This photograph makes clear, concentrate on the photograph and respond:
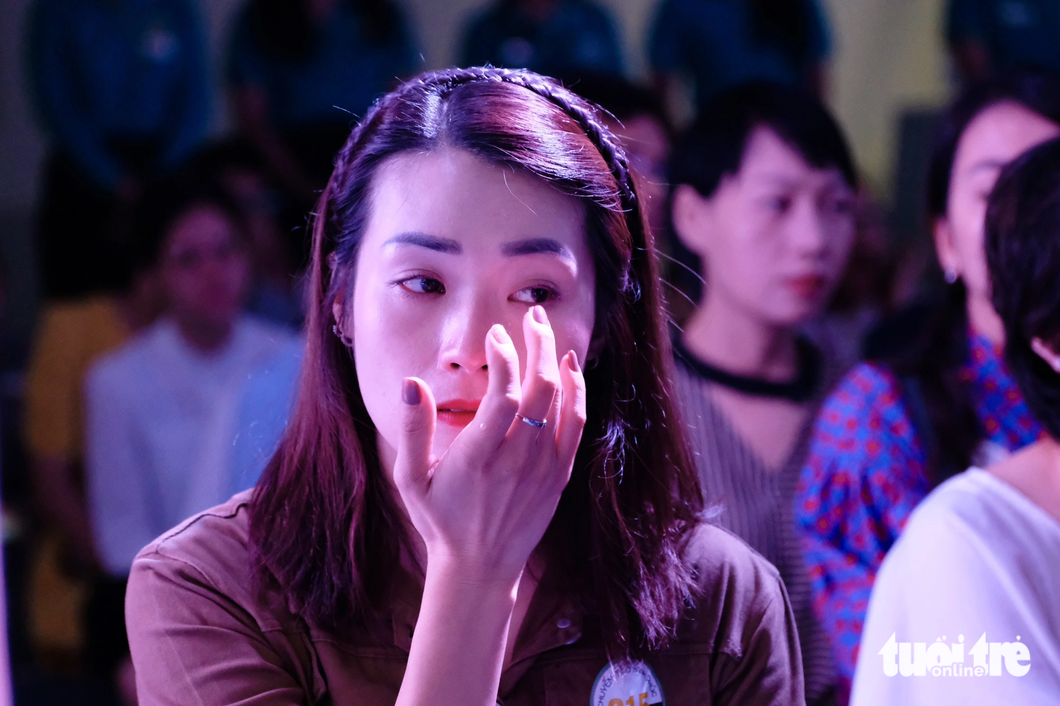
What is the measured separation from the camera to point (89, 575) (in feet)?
9.12

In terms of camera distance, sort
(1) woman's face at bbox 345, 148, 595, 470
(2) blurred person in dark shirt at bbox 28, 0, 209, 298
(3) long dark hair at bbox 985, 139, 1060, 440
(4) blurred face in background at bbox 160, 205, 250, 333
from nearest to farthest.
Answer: (1) woman's face at bbox 345, 148, 595, 470, (3) long dark hair at bbox 985, 139, 1060, 440, (4) blurred face in background at bbox 160, 205, 250, 333, (2) blurred person in dark shirt at bbox 28, 0, 209, 298

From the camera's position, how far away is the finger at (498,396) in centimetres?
77

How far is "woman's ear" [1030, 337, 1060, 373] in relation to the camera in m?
1.16

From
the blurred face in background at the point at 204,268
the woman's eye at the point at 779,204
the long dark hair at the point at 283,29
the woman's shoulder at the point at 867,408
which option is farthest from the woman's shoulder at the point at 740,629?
the long dark hair at the point at 283,29

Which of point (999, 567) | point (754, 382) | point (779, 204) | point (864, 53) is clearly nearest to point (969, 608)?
point (999, 567)

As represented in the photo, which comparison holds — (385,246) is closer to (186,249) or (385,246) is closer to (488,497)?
(488,497)

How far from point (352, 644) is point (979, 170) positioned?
3.59 ft

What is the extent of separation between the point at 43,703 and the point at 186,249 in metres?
Answer: 1.14

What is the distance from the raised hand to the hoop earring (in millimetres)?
196

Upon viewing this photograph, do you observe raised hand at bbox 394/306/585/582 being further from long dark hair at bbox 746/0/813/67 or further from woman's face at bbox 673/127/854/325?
long dark hair at bbox 746/0/813/67

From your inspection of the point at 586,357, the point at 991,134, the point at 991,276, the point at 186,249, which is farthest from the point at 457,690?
the point at 186,249

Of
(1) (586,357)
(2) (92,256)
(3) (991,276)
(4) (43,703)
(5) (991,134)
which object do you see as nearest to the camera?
(1) (586,357)

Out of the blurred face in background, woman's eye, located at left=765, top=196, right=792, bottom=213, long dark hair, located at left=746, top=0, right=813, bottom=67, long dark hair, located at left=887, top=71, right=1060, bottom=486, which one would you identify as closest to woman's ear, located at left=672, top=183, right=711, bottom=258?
woman's eye, located at left=765, top=196, right=792, bottom=213

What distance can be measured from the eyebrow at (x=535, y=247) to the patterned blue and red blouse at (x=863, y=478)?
2.26 feet
